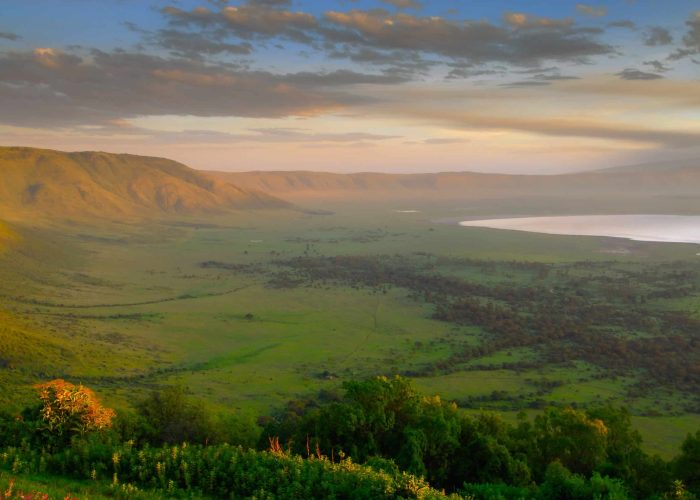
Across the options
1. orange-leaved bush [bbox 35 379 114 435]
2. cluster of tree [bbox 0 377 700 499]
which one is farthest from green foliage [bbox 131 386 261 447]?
orange-leaved bush [bbox 35 379 114 435]

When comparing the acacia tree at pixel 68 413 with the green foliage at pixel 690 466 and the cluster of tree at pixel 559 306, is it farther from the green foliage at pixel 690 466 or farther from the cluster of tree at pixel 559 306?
the cluster of tree at pixel 559 306

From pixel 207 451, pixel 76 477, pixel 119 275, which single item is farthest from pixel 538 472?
pixel 119 275

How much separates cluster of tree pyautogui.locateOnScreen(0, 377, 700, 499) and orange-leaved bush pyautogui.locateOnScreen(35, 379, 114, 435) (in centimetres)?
5

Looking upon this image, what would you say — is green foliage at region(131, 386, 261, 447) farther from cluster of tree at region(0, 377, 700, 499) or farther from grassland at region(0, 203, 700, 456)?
grassland at region(0, 203, 700, 456)

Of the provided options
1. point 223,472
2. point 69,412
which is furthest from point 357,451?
point 69,412

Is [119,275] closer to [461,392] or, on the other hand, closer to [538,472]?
[461,392]

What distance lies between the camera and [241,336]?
8812 cm

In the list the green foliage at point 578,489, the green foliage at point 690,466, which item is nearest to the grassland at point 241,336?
the green foliage at point 690,466

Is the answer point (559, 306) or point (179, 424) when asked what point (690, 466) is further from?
point (559, 306)

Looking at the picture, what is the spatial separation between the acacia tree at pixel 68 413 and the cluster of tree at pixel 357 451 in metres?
0.05

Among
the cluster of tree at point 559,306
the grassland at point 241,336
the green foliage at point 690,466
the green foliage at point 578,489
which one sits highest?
the green foliage at point 578,489

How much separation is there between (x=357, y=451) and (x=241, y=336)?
58.9 metres

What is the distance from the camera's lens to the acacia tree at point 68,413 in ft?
90.0

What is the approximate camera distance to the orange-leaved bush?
90.2 feet
